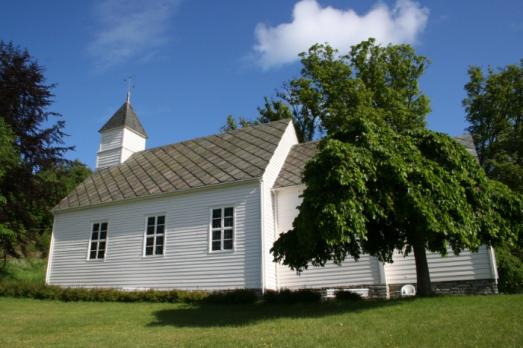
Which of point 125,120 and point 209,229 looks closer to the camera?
point 209,229

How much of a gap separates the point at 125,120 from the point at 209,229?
39.4 feet

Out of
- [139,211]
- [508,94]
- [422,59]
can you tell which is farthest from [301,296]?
[508,94]

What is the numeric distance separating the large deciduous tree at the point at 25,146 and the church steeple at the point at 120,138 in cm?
263

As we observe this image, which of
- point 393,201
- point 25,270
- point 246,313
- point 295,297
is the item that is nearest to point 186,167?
point 295,297

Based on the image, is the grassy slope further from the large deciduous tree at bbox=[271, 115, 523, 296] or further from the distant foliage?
the distant foliage

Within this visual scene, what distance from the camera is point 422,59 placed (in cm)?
3075

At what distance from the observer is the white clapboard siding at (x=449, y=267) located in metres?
14.2

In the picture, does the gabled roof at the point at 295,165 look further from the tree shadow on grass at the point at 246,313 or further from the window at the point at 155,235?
the tree shadow on grass at the point at 246,313

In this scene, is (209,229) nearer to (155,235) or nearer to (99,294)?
(155,235)

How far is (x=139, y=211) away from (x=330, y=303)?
990cm

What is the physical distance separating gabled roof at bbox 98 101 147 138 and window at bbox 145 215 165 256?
923 centimetres

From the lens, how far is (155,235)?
18328 millimetres

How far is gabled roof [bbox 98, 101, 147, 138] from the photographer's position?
2604cm

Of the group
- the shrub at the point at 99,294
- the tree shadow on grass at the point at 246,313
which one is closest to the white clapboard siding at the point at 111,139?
the shrub at the point at 99,294
